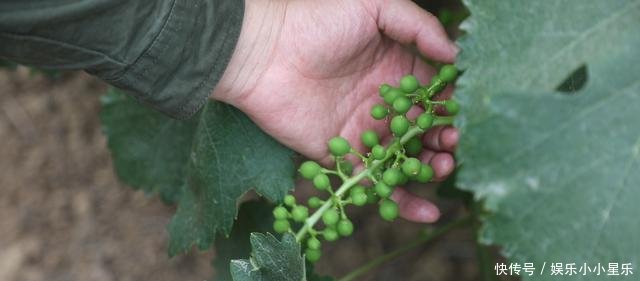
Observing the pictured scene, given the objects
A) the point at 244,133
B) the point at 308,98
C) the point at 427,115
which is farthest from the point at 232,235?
the point at 427,115

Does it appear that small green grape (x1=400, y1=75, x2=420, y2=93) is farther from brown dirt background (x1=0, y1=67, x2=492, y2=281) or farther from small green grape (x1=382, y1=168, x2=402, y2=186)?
brown dirt background (x1=0, y1=67, x2=492, y2=281)

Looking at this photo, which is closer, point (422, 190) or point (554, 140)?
point (554, 140)

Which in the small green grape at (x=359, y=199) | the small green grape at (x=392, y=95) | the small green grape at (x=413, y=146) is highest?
the small green grape at (x=392, y=95)

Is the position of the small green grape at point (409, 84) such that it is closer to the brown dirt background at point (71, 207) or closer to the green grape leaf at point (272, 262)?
the green grape leaf at point (272, 262)

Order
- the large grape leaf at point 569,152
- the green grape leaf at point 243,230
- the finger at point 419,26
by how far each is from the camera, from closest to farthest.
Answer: the large grape leaf at point 569,152
the finger at point 419,26
the green grape leaf at point 243,230

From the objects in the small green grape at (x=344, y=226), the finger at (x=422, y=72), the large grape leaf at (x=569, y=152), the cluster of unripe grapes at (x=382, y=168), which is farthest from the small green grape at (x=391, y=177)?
the finger at (x=422, y=72)

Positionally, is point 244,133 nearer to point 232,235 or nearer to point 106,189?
point 232,235
